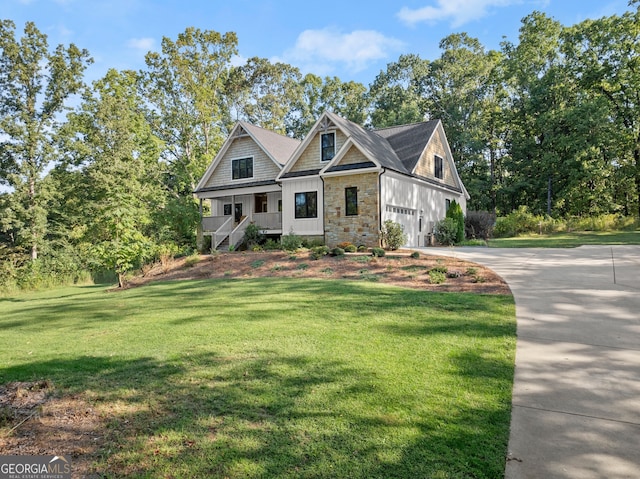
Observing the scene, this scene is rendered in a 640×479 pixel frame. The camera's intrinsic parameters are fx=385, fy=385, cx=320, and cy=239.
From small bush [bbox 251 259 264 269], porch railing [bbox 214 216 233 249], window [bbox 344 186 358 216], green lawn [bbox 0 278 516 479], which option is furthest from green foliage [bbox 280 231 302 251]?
green lawn [bbox 0 278 516 479]

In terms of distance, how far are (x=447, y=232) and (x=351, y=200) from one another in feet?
19.1

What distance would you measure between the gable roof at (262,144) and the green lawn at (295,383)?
55.7 feet

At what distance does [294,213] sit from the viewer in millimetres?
20422

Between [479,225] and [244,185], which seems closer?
[244,185]

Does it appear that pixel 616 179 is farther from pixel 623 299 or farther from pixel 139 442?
pixel 139 442

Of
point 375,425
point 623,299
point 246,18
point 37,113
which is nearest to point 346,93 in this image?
point 37,113

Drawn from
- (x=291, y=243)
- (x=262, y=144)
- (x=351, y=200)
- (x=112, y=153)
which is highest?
(x=112, y=153)

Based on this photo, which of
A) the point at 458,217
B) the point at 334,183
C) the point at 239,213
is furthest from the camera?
the point at 239,213

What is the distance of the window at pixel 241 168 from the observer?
23.9 metres

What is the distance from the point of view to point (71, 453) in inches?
107

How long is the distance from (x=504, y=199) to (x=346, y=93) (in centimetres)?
2085

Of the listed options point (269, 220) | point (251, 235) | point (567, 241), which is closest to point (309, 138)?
point (269, 220)

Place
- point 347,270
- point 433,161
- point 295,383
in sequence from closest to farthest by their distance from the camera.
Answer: point 295,383, point 347,270, point 433,161

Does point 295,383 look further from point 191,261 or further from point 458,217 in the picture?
point 458,217
